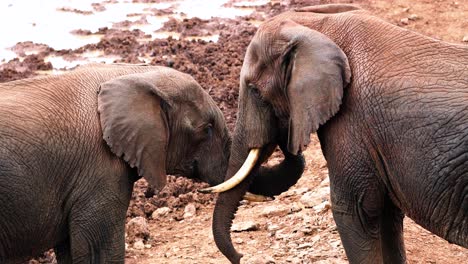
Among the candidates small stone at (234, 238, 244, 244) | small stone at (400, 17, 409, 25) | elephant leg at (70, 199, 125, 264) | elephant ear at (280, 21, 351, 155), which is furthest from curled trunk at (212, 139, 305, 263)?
small stone at (400, 17, 409, 25)

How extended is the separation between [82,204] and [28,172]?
0.38m

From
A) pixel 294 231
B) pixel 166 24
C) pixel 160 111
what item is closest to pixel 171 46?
pixel 166 24

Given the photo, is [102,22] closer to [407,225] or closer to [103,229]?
[407,225]

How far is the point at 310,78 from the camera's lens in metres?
5.40

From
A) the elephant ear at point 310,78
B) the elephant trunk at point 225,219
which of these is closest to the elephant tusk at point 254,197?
the elephant trunk at point 225,219

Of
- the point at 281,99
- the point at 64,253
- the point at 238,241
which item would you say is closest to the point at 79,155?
the point at 64,253

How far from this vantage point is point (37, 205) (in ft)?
17.4

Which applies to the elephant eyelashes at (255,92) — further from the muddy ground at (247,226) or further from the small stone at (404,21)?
the small stone at (404,21)

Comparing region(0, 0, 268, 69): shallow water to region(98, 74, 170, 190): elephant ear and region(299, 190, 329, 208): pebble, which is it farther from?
region(98, 74, 170, 190): elephant ear

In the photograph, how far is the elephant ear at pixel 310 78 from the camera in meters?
5.33

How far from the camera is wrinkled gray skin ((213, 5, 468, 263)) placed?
16.7ft

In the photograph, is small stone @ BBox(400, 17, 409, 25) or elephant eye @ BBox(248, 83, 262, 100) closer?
elephant eye @ BBox(248, 83, 262, 100)

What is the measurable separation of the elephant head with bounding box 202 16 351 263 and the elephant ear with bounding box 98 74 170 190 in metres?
0.53

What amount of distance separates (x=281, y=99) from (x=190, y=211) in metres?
2.30
